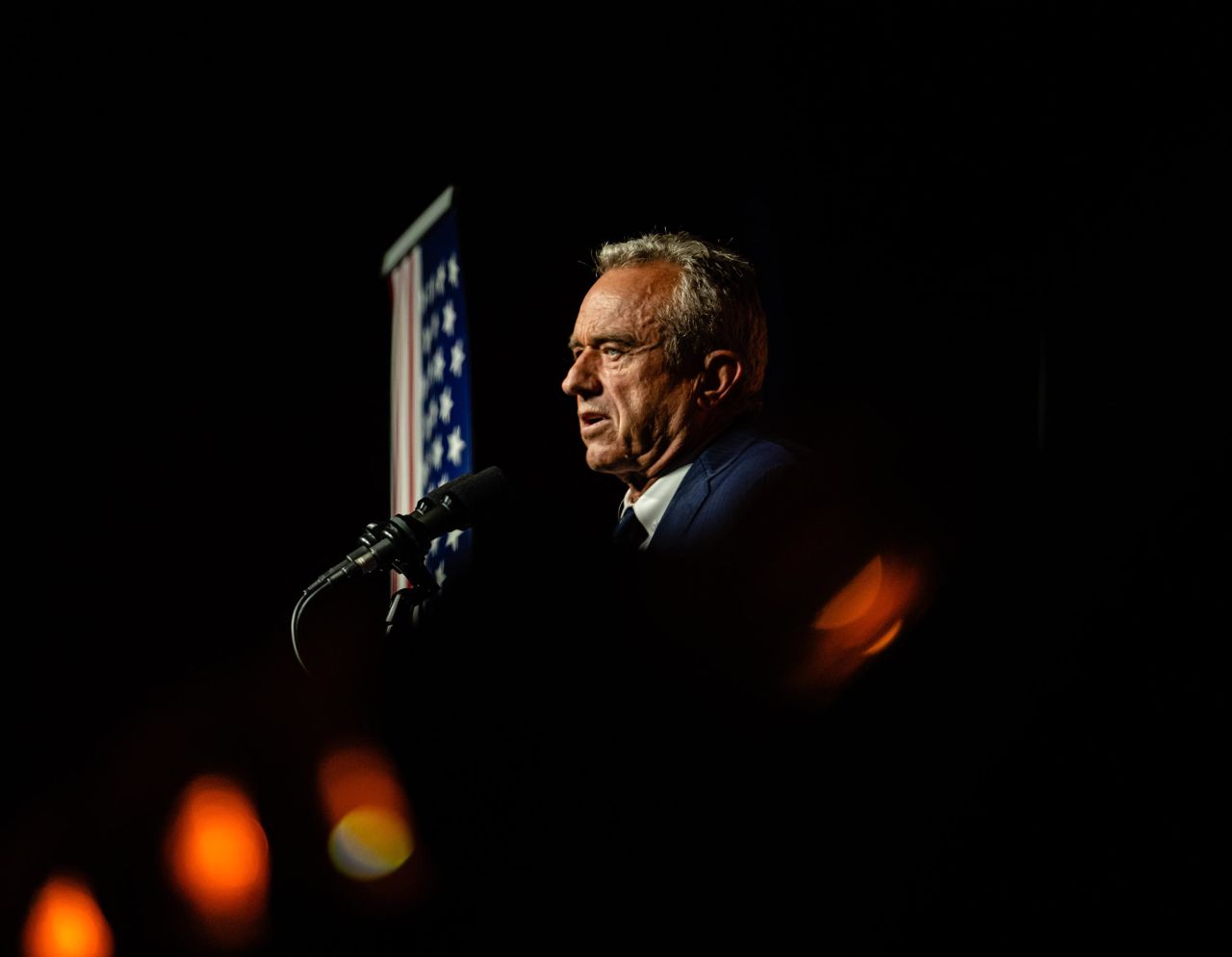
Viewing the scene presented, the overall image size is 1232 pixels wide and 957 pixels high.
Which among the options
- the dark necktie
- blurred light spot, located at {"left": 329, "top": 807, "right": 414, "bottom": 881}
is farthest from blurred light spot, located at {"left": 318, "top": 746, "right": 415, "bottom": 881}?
the dark necktie

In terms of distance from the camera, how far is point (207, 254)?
10.7 feet

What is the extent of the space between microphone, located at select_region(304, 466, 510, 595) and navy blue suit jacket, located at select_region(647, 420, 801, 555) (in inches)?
14.2

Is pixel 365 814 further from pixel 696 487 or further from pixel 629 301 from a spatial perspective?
pixel 629 301

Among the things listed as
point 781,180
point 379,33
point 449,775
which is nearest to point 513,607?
point 449,775

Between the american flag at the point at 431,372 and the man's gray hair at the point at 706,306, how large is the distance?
1.02 meters

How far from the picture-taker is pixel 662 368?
1778mm

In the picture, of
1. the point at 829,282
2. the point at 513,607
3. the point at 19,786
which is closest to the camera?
the point at 513,607

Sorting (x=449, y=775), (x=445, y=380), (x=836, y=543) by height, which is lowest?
(x=449, y=775)

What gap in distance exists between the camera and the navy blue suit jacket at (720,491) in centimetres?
146

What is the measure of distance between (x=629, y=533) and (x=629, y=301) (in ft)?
1.82

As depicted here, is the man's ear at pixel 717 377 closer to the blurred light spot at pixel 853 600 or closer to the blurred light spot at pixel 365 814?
the blurred light spot at pixel 853 600

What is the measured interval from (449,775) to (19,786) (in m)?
2.31

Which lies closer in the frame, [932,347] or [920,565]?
[920,565]

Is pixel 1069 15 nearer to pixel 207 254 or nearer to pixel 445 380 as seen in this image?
pixel 445 380
